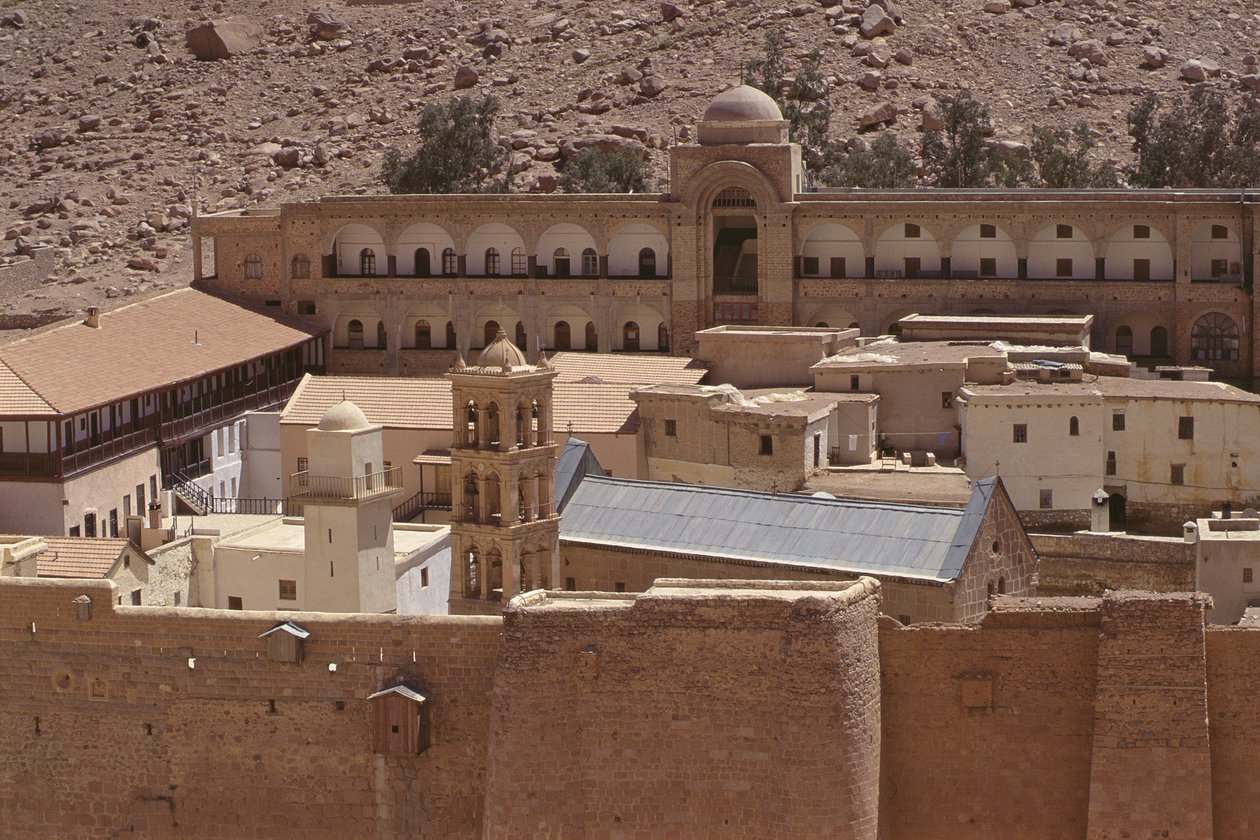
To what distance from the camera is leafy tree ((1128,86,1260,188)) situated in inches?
3499

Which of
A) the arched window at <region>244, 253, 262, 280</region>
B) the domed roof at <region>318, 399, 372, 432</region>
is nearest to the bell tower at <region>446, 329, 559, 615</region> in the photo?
the domed roof at <region>318, 399, 372, 432</region>

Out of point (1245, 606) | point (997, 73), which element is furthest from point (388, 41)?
point (1245, 606)

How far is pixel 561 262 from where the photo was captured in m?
83.9

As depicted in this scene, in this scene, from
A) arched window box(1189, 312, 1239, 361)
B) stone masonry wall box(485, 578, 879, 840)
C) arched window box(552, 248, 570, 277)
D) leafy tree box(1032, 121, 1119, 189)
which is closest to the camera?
stone masonry wall box(485, 578, 879, 840)

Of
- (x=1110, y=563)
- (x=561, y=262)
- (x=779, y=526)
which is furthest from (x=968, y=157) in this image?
(x=779, y=526)

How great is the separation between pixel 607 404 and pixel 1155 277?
2061cm

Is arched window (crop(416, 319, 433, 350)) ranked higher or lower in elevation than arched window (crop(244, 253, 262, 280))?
lower

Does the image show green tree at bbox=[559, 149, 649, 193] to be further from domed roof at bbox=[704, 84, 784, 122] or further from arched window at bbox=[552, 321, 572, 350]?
domed roof at bbox=[704, 84, 784, 122]

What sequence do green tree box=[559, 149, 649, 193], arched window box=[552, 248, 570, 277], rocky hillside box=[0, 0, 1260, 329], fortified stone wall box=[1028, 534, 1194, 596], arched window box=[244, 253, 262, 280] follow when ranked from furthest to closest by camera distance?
rocky hillside box=[0, 0, 1260, 329] → green tree box=[559, 149, 649, 193] → arched window box=[552, 248, 570, 277] → arched window box=[244, 253, 262, 280] → fortified stone wall box=[1028, 534, 1194, 596]

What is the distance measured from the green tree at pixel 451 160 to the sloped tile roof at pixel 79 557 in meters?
41.5

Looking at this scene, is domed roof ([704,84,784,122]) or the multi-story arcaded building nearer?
the multi-story arcaded building

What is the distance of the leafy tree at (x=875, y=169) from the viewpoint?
88750 mm

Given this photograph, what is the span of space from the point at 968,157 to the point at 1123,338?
14417 mm

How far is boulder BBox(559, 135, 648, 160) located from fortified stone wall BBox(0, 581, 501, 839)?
61043 mm
